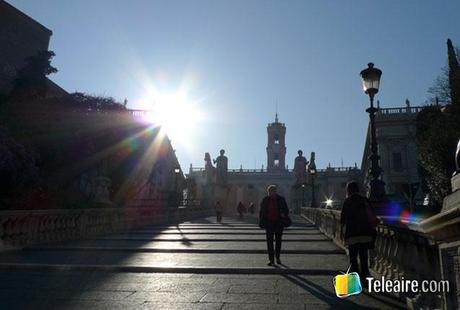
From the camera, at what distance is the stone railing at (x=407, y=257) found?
3.92m

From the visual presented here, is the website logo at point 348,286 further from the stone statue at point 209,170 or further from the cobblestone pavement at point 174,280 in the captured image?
the stone statue at point 209,170

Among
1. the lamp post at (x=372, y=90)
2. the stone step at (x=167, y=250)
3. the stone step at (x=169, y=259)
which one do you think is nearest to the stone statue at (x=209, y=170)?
the stone step at (x=167, y=250)

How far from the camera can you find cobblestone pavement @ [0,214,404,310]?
213 inches

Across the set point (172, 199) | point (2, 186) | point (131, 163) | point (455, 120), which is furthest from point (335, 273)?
point (172, 199)

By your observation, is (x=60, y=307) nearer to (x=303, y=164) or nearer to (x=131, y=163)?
(x=131, y=163)

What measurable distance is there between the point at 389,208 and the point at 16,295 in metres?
8.07

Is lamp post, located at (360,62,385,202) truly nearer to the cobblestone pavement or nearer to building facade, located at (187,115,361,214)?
the cobblestone pavement

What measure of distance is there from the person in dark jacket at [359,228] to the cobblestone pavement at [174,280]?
68 centimetres

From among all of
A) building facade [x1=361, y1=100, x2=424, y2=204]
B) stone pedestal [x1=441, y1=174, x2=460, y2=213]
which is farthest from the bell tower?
stone pedestal [x1=441, y1=174, x2=460, y2=213]

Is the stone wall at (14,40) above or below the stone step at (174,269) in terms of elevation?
above

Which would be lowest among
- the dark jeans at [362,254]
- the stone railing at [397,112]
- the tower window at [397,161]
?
the dark jeans at [362,254]

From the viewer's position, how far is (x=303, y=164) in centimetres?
4666

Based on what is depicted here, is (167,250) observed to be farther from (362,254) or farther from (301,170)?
(301,170)

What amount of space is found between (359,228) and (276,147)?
288 ft
